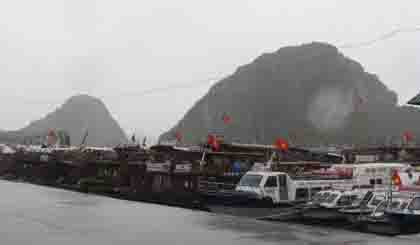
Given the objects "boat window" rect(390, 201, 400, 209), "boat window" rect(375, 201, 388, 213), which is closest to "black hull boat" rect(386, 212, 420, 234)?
"boat window" rect(390, 201, 400, 209)

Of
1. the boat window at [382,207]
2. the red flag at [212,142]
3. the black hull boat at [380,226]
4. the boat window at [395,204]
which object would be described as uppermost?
the red flag at [212,142]

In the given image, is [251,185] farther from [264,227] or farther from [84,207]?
[264,227]

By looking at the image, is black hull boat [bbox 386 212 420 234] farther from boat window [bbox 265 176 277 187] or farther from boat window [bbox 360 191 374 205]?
boat window [bbox 265 176 277 187]

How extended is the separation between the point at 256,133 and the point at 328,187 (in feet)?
556

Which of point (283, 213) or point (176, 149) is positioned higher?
point (176, 149)

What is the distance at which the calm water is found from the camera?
12461mm

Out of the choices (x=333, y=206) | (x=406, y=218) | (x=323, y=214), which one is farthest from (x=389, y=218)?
(x=333, y=206)

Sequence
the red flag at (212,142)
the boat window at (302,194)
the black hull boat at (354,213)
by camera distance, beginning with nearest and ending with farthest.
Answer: the black hull boat at (354,213) → the boat window at (302,194) → the red flag at (212,142)

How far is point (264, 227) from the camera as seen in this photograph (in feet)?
48.5

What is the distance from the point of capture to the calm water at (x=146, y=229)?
12461 mm

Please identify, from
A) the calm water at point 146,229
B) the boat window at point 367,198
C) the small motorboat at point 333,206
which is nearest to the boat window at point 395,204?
the small motorboat at point 333,206

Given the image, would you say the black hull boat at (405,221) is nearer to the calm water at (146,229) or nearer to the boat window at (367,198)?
the boat window at (367,198)

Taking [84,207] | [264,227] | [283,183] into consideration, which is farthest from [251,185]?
[264,227]

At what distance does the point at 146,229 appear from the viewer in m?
14.5
